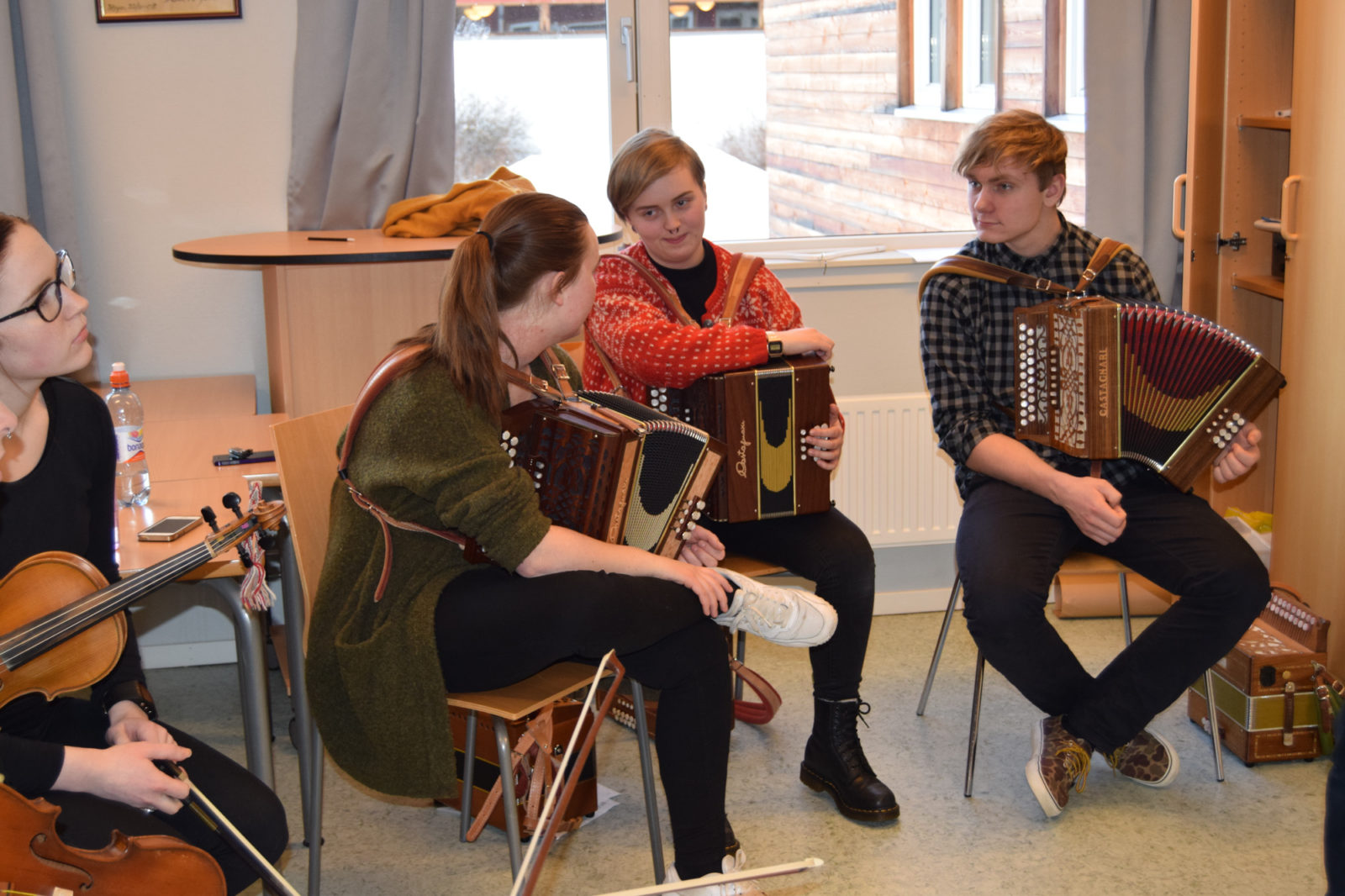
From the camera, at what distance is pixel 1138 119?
308cm

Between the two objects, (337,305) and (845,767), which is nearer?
(845,767)

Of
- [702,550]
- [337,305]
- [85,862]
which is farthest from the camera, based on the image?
[337,305]

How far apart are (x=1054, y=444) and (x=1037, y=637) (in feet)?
1.13

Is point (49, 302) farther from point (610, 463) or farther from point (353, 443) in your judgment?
point (610, 463)

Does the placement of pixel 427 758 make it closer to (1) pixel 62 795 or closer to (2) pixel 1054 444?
(1) pixel 62 795

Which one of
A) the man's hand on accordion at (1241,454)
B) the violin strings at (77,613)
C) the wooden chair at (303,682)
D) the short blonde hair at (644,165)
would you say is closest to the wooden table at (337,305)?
the short blonde hair at (644,165)

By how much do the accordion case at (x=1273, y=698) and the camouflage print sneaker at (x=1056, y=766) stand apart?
0.35 meters

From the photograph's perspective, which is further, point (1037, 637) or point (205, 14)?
point (205, 14)

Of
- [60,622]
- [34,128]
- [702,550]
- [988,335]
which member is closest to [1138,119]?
[988,335]

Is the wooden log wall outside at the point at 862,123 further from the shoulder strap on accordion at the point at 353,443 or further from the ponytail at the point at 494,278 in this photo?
the shoulder strap on accordion at the point at 353,443

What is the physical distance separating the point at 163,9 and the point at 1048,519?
2.25 metres

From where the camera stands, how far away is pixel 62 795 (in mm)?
1416

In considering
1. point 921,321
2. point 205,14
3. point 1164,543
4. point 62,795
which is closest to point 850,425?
point 921,321

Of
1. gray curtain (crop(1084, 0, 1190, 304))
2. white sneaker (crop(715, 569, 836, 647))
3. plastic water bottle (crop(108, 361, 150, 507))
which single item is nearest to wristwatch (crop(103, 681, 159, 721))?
plastic water bottle (crop(108, 361, 150, 507))
